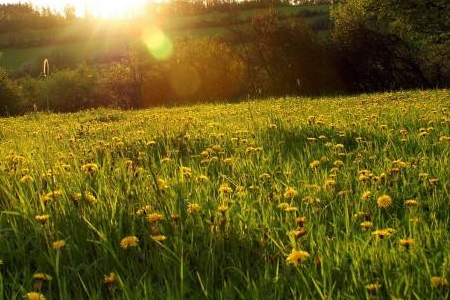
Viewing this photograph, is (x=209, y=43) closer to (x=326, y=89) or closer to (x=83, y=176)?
(x=326, y=89)

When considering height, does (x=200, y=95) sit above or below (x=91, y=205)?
below

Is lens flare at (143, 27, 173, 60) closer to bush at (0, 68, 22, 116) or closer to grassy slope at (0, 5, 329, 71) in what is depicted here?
bush at (0, 68, 22, 116)

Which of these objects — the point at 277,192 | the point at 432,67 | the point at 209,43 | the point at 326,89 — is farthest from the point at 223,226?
the point at 209,43

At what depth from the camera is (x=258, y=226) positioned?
10.1 ft

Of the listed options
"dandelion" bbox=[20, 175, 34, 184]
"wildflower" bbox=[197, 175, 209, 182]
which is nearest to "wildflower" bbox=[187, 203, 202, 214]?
"wildflower" bbox=[197, 175, 209, 182]

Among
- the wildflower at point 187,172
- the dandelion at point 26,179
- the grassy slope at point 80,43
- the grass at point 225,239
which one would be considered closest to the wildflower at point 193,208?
the grass at point 225,239

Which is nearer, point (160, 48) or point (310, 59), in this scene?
point (310, 59)

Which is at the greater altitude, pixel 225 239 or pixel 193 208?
pixel 193 208

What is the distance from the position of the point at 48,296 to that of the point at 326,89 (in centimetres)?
2877

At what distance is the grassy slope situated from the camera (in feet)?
224

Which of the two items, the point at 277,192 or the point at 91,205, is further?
the point at 277,192

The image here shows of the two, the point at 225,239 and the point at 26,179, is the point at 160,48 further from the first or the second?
the point at 225,239

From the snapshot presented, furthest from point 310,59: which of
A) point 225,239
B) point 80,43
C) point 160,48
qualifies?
point 80,43

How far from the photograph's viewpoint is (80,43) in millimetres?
77250
